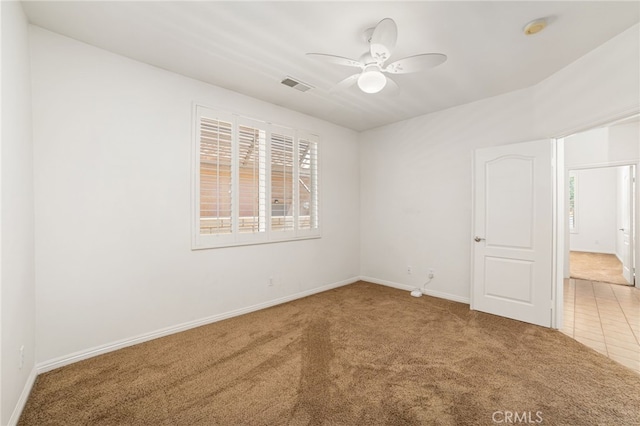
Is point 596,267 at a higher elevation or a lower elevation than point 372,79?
lower

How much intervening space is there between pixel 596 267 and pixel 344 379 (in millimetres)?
7203

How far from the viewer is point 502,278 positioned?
3.45 m

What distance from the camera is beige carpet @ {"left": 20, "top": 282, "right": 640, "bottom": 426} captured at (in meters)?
1.76

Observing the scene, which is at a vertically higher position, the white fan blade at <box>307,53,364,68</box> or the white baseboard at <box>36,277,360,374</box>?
the white fan blade at <box>307,53,364,68</box>

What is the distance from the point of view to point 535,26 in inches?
86.5

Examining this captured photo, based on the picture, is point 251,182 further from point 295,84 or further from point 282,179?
point 295,84

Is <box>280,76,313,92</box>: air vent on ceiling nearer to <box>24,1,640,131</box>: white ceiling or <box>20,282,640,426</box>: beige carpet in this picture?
<box>24,1,640,131</box>: white ceiling

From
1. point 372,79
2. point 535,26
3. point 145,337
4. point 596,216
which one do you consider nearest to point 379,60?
point 372,79

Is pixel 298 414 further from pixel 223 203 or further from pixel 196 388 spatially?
pixel 223 203

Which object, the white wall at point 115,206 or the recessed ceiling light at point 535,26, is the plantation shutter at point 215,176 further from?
the recessed ceiling light at point 535,26

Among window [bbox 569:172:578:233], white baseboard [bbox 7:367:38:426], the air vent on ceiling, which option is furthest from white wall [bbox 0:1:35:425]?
window [bbox 569:172:578:233]

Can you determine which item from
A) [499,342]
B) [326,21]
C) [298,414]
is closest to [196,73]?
[326,21]

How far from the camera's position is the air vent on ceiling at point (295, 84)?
317 cm

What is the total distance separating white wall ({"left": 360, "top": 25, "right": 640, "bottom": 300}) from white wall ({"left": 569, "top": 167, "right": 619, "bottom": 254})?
6.50 m
